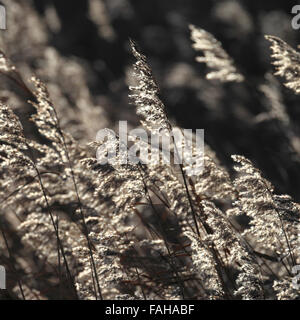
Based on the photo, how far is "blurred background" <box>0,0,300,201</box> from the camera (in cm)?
417

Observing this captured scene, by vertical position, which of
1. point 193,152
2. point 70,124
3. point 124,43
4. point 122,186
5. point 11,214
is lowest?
point 122,186

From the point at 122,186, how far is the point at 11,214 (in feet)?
4.92

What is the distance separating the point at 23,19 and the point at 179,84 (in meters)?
2.48

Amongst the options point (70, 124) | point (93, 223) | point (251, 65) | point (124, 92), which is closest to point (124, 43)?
point (124, 92)

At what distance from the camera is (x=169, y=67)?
8.03m

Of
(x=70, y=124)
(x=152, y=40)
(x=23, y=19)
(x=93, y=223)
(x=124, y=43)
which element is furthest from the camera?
(x=152, y=40)

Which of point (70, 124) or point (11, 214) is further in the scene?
point (70, 124)

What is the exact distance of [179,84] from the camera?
6.62 m

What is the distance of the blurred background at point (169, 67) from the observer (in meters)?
4.17

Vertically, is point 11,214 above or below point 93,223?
above

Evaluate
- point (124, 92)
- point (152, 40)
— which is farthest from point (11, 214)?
point (152, 40)
